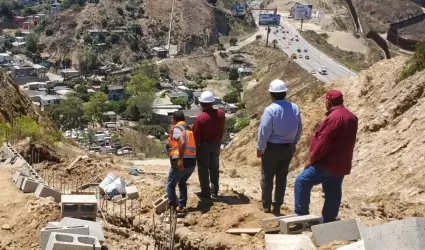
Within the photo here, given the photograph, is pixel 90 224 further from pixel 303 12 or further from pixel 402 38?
pixel 303 12

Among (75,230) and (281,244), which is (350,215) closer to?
(281,244)

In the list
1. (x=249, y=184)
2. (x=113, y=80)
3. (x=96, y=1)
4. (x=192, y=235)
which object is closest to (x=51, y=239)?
(x=192, y=235)

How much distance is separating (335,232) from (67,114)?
4061 centimetres

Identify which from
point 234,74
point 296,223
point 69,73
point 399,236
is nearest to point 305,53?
point 234,74

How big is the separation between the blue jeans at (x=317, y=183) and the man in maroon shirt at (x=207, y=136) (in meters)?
1.23

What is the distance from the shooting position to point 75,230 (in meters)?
5.12

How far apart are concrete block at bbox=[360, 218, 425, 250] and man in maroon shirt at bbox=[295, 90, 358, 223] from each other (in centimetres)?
143

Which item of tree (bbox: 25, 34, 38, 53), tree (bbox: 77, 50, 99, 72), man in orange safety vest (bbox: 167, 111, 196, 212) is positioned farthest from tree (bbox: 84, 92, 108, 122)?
man in orange safety vest (bbox: 167, 111, 196, 212)

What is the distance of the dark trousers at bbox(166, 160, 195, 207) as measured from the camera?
6188 mm

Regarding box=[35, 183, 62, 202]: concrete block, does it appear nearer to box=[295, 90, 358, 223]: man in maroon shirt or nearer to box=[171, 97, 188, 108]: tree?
box=[295, 90, 358, 223]: man in maroon shirt

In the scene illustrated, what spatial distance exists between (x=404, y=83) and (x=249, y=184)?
210 inches

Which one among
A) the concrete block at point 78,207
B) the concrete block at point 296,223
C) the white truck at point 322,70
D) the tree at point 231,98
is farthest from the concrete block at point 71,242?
the tree at point 231,98

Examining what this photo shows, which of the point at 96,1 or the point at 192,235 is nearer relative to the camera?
the point at 192,235

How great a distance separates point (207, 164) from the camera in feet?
21.3
